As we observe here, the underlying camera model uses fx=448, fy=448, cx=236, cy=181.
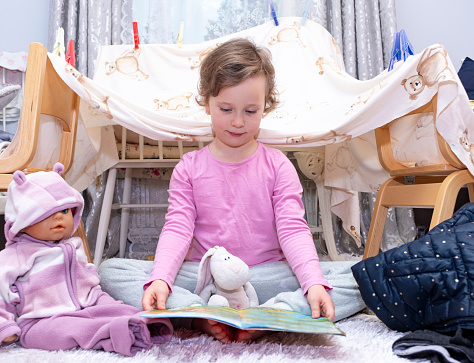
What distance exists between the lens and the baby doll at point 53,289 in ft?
2.48

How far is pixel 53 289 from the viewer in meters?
0.84

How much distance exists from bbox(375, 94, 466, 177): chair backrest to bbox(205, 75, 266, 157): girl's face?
42 centimetres

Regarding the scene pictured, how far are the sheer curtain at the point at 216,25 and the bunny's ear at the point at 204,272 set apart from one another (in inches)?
46.7

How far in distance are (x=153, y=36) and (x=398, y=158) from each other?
4.40 feet

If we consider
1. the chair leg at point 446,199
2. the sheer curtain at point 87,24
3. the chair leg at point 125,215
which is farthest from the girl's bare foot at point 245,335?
the sheer curtain at point 87,24

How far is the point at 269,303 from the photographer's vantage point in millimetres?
886

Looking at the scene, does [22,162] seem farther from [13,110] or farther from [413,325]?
[13,110]

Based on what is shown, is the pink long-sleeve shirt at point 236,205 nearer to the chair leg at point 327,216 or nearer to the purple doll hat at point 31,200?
the purple doll hat at point 31,200

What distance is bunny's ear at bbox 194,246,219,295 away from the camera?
0.88 m

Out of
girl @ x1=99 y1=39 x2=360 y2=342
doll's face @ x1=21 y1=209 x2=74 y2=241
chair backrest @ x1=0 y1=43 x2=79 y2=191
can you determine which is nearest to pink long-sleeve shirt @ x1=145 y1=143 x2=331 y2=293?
girl @ x1=99 y1=39 x2=360 y2=342

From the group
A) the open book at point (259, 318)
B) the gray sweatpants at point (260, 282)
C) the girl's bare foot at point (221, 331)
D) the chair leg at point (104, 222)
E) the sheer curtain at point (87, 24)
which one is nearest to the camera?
the open book at point (259, 318)

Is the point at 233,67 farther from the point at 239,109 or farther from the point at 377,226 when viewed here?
the point at 377,226

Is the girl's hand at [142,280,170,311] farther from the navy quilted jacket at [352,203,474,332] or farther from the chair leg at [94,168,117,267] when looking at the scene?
the chair leg at [94,168,117,267]

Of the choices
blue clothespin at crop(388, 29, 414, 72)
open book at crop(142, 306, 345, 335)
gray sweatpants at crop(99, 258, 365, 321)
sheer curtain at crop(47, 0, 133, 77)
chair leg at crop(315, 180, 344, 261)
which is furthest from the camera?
sheer curtain at crop(47, 0, 133, 77)
